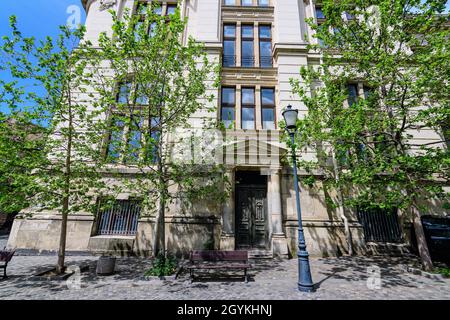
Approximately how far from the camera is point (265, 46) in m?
14.7

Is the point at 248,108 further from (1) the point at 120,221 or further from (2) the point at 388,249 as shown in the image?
(2) the point at 388,249

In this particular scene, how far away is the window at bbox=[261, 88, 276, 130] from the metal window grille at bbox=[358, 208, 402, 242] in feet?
22.5

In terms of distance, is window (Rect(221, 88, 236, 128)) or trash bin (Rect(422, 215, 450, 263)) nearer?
trash bin (Rect(422, 215, 450, 263))

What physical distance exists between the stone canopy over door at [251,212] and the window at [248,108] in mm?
3113

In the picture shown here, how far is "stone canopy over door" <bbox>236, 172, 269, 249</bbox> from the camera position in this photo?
11094 millimetres

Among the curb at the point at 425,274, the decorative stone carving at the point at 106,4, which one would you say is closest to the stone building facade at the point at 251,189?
the decorative stone carving at the point at 106,4

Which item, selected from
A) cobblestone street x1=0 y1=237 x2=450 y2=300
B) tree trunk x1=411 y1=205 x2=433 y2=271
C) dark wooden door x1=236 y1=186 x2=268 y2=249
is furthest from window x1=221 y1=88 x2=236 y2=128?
tree trunk x1=411 y1=205 x2=433 y2=271

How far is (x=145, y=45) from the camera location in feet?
25.6

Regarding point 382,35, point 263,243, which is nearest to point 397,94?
point 382,35

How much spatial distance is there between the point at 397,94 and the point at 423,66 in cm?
127

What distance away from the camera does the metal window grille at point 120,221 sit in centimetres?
1120

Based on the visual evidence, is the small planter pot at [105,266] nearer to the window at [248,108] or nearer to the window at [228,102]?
the window at [228,102]

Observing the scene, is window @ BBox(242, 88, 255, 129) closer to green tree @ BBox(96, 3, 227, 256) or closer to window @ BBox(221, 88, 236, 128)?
window @ BBox(221, 88, 236, 128)

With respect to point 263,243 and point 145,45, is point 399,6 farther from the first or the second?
point 263,243
